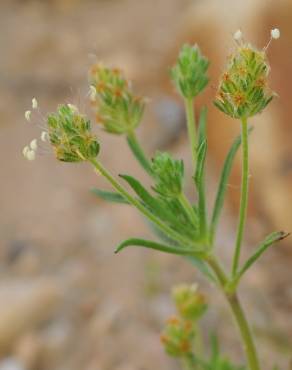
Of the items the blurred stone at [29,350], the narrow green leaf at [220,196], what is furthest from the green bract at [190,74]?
the blurred stone at [29,350]

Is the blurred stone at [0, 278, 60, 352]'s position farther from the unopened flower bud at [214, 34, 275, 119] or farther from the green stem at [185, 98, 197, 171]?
the unopened flower bud at [214, 34, 275, 119]

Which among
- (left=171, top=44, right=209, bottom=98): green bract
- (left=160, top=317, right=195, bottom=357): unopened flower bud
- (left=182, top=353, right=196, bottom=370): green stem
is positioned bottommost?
(left=182, top=353, right=196, bottom=370): green stem

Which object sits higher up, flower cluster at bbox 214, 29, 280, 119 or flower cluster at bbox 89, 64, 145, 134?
flower cluster at bbox 89, 64, 145, 134

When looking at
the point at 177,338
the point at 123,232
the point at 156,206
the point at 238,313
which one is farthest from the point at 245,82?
the point at 123,232

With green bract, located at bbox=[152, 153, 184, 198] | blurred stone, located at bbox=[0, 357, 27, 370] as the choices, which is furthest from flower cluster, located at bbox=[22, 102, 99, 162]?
blurred stone, located at bbox=[0, 357, 27, 370]

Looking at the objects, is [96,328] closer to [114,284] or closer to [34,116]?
[114,284]

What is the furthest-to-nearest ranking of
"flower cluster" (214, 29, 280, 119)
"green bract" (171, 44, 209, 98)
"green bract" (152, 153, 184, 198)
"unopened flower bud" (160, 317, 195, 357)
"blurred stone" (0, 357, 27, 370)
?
"blurred stone" (0, 357, 27, 370) → "unopened flower bud" (160, 317, 195, 357) → "green bract" (171, 44, 209, 98) → "green bract" (152, 153, 184, 198) → "flower cluster" (214, 29, 280, 119)

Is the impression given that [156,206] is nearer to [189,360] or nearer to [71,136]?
[71,136]
